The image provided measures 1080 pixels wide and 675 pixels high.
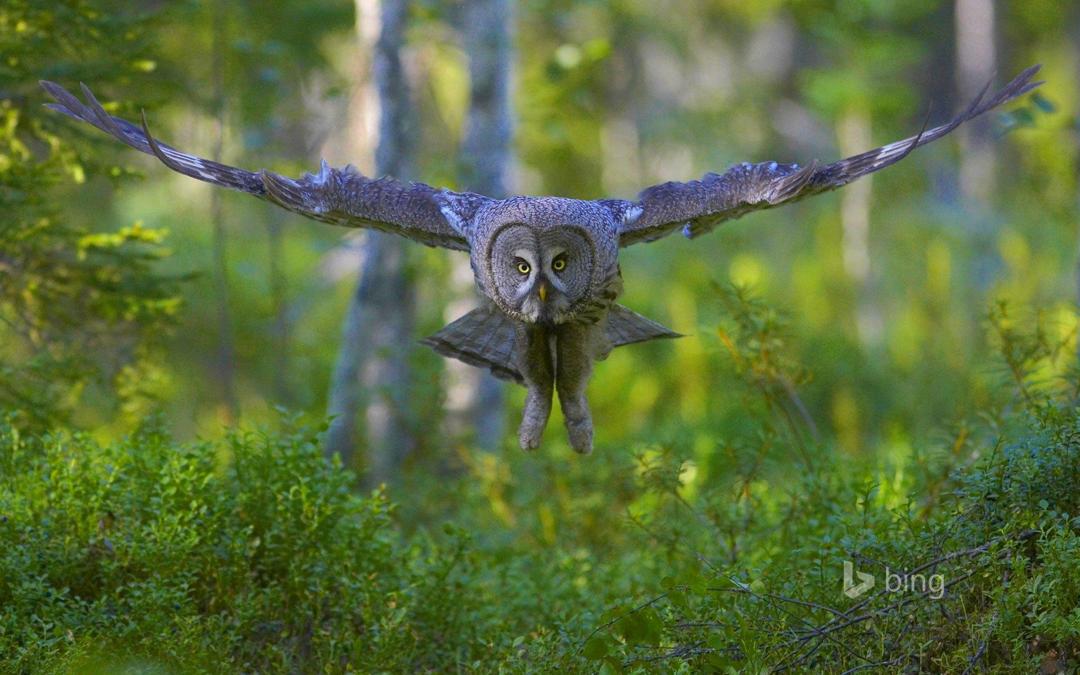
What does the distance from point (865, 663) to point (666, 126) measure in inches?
758

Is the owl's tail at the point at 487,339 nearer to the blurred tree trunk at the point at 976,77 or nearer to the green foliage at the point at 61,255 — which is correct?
the green foliage at the point at 61,255

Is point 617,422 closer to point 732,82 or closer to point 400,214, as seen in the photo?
point 400,214

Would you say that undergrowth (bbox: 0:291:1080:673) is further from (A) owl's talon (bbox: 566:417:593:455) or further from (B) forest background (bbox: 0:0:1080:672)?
(A) owl's talon (bbox: 566:417:593:455)

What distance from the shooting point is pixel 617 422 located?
1493 cm

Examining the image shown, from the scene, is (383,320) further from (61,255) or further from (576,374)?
(576,374)

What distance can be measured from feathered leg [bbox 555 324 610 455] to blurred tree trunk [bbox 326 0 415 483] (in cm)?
418

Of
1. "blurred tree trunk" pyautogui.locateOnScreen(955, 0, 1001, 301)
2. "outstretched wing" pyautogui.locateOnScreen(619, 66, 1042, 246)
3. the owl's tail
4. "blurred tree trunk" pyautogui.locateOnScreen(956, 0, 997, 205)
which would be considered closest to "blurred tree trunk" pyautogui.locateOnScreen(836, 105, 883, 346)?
"blurred tree trunk" pyautogui.locateOnScreen(955, 0, 1001, 301)

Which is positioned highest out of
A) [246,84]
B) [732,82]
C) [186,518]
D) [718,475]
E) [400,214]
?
[732,82]

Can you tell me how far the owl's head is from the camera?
6.43 metres

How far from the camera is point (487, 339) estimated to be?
7.09m

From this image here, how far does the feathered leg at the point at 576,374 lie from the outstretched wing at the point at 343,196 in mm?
813

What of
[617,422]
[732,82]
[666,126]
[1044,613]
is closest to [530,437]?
[1044,613]

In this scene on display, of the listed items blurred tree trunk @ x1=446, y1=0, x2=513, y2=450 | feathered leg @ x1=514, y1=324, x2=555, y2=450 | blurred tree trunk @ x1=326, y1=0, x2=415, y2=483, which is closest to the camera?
feathered leg @ x1=514, y1=324, x2=555, y2=450

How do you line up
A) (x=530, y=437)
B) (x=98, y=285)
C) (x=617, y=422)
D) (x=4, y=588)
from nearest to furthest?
(x=4, y=588), (x=530, y=437), (x=98, y=285), (x=617, y=422)
